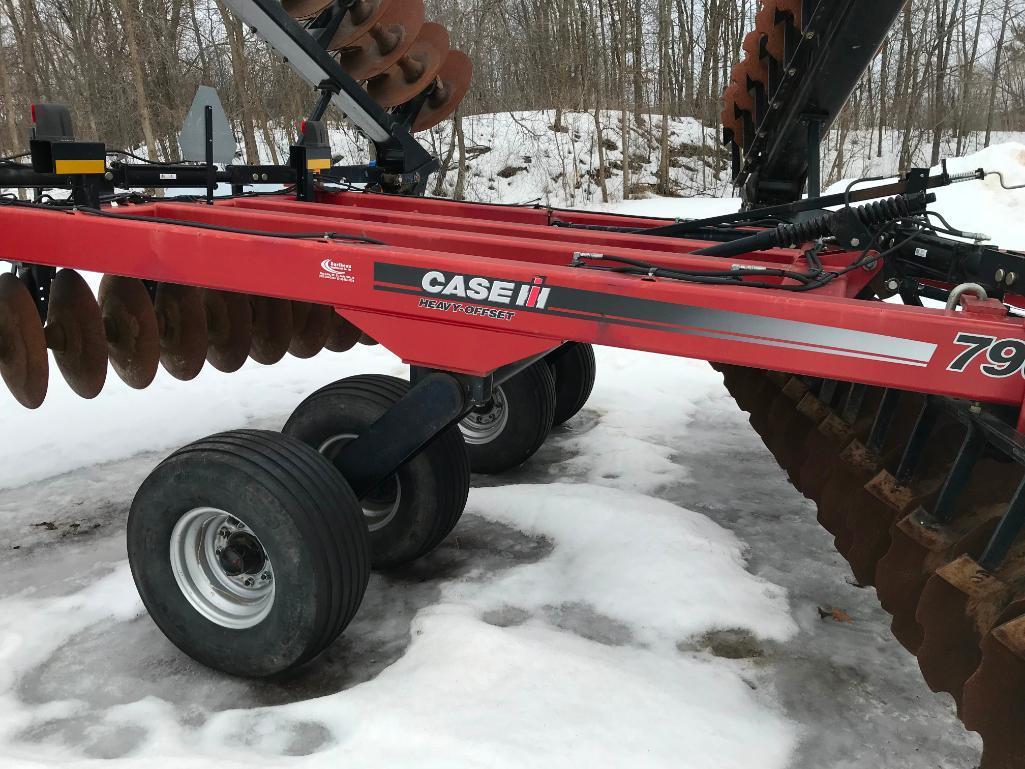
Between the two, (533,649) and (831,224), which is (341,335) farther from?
(831,224)

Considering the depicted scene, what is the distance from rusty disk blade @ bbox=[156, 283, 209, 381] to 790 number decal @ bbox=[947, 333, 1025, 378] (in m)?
2.71

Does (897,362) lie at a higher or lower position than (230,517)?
higher

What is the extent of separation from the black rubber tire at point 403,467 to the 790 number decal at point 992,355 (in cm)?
172

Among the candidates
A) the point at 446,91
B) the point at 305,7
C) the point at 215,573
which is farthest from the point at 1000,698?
the point at 446,91

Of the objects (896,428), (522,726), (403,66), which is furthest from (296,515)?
(403,66)

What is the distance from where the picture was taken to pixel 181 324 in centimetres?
354

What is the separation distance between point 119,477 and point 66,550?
83 centimetres

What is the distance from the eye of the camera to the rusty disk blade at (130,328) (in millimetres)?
Answer: 3385

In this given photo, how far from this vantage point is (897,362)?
2.03m

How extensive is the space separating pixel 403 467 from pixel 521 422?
1224mm

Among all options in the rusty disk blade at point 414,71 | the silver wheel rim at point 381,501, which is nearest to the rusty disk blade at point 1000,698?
the silver wheel rim at point 381,501

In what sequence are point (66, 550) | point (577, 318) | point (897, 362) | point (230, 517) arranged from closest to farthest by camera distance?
point (897, 362)
point (577, 318)
point (230, 517)
point (66, 550)

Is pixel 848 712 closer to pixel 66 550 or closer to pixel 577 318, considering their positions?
pixel 577 318

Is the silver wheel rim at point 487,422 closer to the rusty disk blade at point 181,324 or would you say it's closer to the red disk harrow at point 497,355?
the red disk harrow at point 497,355
